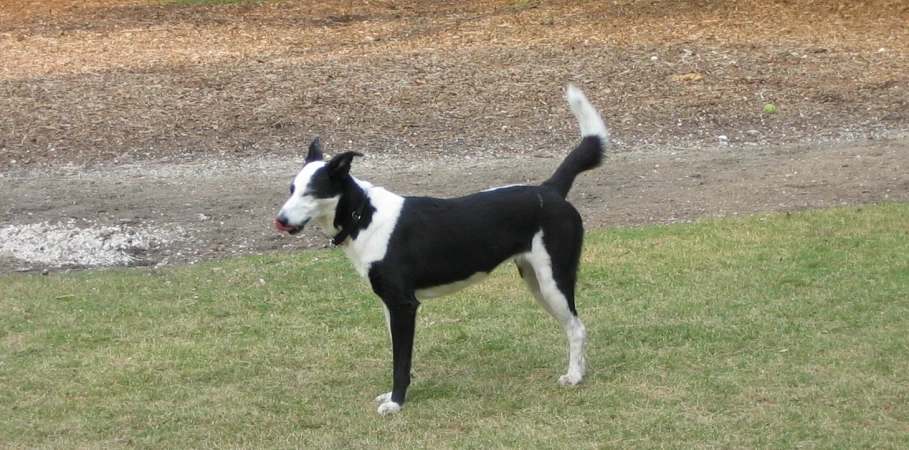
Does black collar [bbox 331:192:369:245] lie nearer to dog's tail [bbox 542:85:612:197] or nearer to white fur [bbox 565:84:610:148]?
dog's tail [bbox 542:85:612:197]

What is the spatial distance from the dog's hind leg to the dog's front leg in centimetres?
65

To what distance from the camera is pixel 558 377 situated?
5.99 metres

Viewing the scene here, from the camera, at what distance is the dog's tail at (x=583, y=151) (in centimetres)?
603

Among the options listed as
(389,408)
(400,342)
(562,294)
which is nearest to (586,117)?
(562,294)

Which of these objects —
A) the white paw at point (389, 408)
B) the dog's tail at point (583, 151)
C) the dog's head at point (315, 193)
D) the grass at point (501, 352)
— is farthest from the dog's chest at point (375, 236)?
the dog's tail at point (583, 151)

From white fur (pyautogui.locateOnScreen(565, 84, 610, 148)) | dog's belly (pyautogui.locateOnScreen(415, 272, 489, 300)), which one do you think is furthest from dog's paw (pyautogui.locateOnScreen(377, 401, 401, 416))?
white fur (pyautogui.locateOnScreen(565, 84, 610, 148))

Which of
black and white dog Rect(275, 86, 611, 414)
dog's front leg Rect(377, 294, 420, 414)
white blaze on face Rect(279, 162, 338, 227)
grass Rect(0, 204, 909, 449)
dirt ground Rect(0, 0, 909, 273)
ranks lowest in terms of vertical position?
dirt ground Rect(0, 0, 909, 273)

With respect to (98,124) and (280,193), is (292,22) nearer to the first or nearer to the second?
(98,124)

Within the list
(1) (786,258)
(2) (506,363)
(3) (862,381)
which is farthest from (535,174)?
(3) (862,381)

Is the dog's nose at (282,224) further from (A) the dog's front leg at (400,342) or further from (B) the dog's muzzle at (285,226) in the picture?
(A) the dog's front leg at (400,342)

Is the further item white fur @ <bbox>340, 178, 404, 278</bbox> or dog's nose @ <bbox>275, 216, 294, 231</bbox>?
white fur @ <bbox>340, 178, 404, 278</bbox>

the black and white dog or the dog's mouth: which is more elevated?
the dog's mouth

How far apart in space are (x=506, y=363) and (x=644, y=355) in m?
0.73

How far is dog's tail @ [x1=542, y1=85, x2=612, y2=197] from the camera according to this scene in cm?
603
